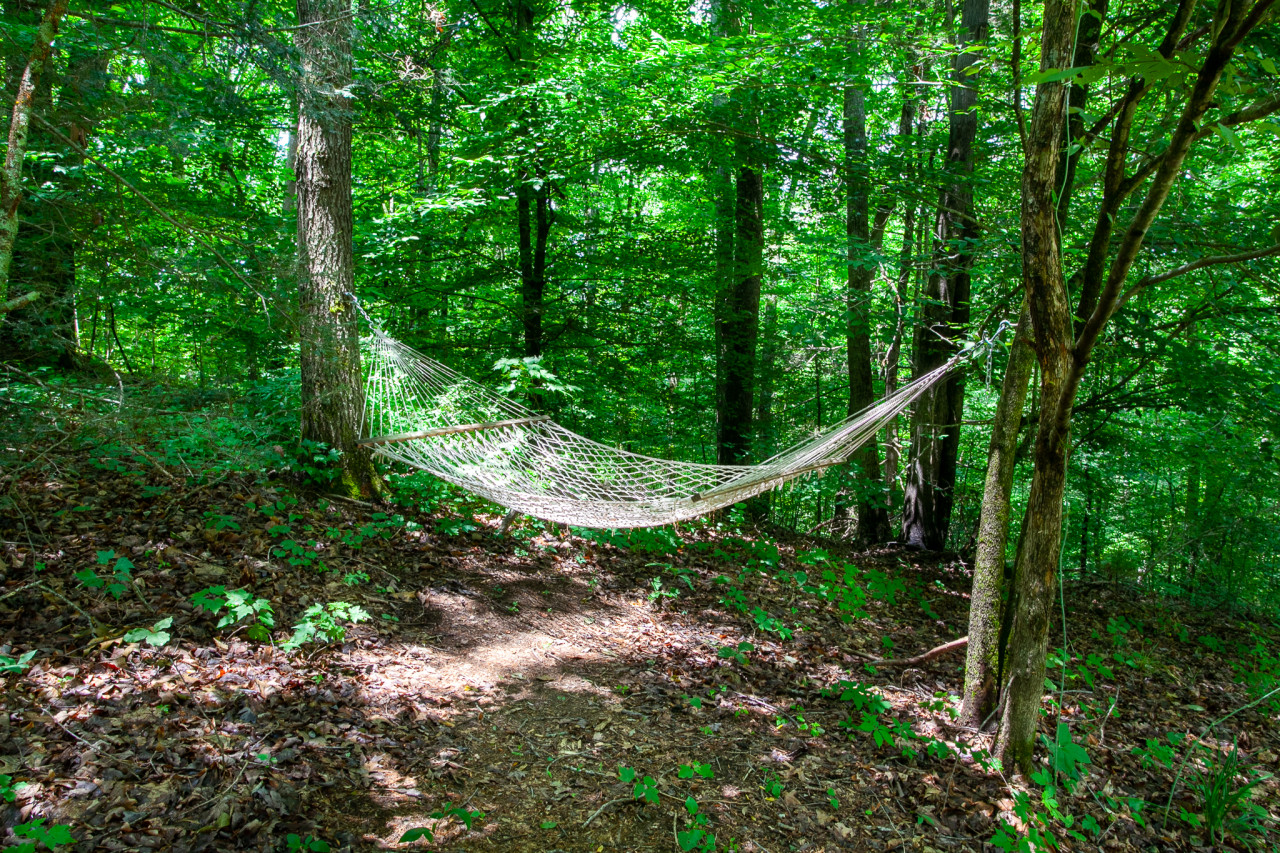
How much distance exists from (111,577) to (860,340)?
4568mm

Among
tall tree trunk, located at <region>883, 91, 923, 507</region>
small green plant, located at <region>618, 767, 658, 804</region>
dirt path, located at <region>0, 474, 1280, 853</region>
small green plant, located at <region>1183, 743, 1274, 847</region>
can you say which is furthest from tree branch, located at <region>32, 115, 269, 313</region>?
small green plant, located at <region>1183, 743, 1274, 847</region>

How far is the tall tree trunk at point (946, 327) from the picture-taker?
3.73m

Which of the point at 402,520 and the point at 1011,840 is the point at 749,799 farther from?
the point at 402,520

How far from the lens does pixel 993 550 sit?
7.51 feet

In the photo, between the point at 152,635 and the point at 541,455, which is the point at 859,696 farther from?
the point at 152,635

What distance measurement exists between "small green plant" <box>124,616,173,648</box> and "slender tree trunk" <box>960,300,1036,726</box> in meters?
2.58

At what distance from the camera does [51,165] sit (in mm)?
2748

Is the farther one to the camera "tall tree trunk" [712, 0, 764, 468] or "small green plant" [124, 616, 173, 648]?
"tall tree trunk" [712, 0, 764, 468]

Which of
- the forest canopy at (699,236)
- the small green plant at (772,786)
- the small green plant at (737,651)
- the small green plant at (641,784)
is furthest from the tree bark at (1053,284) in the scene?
the small green plant at (641,784)

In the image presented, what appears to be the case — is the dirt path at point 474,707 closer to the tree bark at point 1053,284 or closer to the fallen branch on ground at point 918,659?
the fallen branch on ground at point 918,659

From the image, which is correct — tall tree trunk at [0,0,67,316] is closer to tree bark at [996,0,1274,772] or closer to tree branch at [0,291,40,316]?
tree branch at [0,291,40,316]

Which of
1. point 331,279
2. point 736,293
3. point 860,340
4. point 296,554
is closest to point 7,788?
point 296,554

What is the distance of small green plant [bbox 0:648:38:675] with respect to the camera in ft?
5.28

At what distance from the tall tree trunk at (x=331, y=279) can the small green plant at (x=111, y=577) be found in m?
1.04
